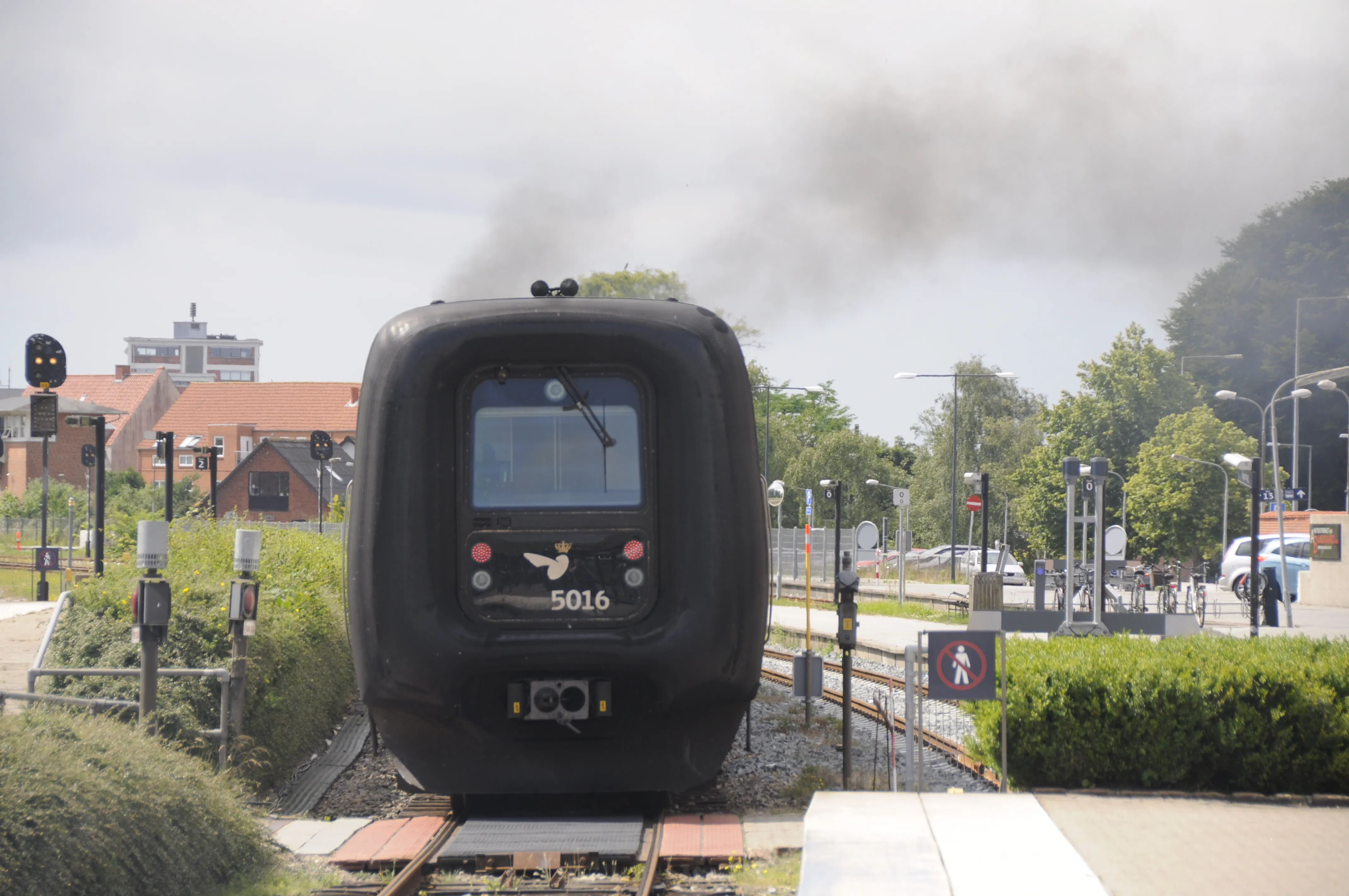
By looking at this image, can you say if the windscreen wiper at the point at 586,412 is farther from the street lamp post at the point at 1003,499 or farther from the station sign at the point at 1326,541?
the station sign at the point at 1326,541

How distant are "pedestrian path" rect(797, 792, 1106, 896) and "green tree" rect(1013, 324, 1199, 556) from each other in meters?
47.5

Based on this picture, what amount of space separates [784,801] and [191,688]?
14.2ft

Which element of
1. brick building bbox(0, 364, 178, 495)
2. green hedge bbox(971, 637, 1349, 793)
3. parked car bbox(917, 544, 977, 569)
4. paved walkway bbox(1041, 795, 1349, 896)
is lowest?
parked car bbox(917, 544, 977, 569)

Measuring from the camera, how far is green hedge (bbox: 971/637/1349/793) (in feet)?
30.3

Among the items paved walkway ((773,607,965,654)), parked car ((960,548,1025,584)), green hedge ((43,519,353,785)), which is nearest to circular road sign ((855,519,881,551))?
paved walkway ((773,607,965,654))

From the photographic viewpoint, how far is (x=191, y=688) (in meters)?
9.70

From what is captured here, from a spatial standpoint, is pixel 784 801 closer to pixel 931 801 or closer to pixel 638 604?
pixel 931 801

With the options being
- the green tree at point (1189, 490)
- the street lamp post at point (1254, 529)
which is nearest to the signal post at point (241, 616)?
the street lamp post at point (1254, 529)

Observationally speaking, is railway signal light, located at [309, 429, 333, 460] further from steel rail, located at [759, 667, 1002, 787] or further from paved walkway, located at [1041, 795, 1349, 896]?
paved walkway, located at [1041, 795, 1349, 896]

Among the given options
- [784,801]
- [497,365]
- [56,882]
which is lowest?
[784,801]

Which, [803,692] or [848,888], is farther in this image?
[803,692]

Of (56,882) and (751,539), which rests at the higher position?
(751,539)

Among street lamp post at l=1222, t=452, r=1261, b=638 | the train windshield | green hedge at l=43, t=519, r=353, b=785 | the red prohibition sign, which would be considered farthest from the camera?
street lamp post at l=1222, t=452, r=1261, b=638

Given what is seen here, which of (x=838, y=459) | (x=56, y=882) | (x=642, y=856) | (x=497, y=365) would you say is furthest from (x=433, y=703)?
(x=838, y=459)
